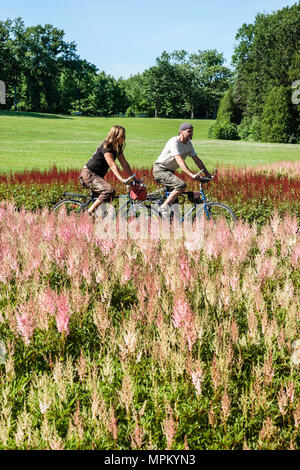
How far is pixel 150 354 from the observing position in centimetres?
319

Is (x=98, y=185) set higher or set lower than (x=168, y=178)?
lower

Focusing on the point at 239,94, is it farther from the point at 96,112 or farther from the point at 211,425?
the point at 211,425

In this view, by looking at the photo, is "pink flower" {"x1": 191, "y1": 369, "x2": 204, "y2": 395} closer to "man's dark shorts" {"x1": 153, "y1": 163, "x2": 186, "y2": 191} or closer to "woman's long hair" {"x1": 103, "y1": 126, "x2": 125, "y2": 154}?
"woman's long hair" {"x1": 103, "y1": 126, "x2": 125, "y2": 154}

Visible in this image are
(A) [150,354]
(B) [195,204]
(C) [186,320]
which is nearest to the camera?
(C) [186,320]

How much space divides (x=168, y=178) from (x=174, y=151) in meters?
0.57

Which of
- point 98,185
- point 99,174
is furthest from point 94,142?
point 98,185

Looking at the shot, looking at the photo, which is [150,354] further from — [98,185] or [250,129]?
[250,129]

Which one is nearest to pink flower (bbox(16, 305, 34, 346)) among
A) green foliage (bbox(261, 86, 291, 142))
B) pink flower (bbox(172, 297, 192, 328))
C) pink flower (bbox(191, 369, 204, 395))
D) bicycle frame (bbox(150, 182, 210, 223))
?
pink flower (bbox(172, 297, 192, 328))

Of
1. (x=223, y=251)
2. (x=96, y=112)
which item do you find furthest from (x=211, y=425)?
(x=96, y=112)

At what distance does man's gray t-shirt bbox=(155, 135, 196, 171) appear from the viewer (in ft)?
22.9

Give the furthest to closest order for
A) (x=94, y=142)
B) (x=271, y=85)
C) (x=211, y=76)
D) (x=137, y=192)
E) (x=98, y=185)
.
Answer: (x=211, y=76) < (x=271, y=85) < (x=94, y=142) < (x=98, y=185) < (x=137, y=192)

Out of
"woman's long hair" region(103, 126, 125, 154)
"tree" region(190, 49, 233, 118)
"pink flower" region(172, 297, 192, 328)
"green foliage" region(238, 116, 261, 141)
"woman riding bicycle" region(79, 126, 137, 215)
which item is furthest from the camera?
"tree" region(190, 49, 233, 118)

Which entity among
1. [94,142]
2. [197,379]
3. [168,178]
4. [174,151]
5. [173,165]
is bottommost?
[197,379]

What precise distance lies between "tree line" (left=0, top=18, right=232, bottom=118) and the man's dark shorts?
74.4m
